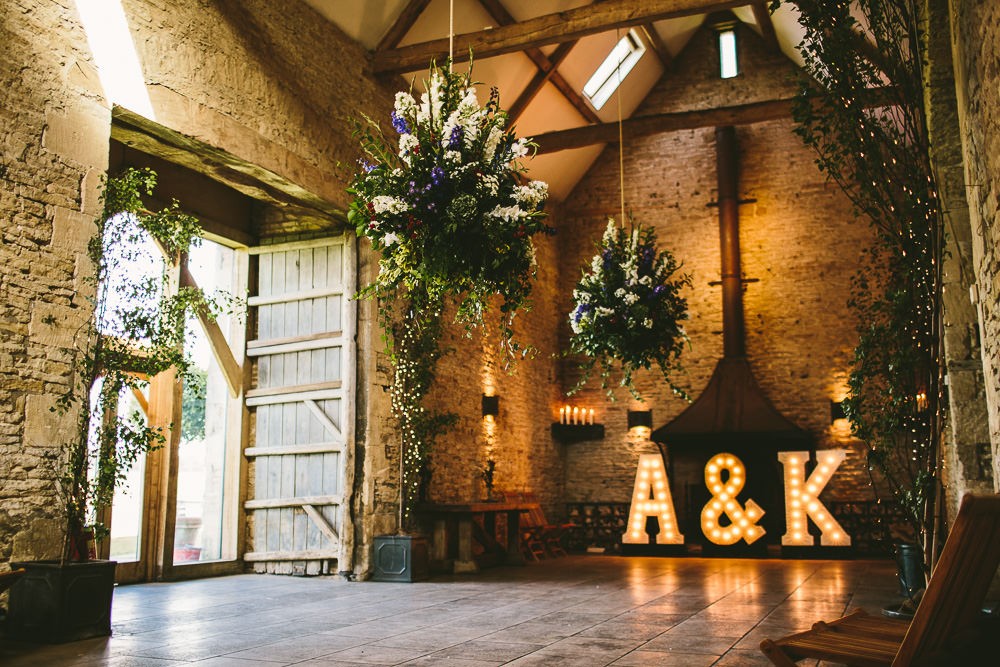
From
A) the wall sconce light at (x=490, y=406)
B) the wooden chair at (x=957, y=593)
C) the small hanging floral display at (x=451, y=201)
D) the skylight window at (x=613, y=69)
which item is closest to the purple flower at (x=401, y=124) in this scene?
the small hanging floral display at (x=451, y=201)

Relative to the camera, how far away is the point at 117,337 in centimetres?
482

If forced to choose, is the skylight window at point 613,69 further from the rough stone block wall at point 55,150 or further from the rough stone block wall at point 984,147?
the rough stone block wall at point 984,147

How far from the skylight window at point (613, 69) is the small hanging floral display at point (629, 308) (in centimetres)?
503

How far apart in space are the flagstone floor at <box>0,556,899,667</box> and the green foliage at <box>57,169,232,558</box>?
3.07 feet

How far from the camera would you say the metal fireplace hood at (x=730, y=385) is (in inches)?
415

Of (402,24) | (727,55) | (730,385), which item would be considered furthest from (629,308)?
(727,55)

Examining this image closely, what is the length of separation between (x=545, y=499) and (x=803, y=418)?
3.77 metres

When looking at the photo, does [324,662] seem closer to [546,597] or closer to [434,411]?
[546,597]

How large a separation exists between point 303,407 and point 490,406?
2.73m

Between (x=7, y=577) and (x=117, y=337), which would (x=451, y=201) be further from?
(x=7, y=577)

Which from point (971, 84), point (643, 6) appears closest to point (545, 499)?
point (643, 6)

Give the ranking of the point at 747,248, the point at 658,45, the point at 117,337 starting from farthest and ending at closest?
Answer: the point at 747,248 < the point at 658,45 < the point at 117,337

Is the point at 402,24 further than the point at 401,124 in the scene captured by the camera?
Yes

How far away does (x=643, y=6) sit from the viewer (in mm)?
6977
